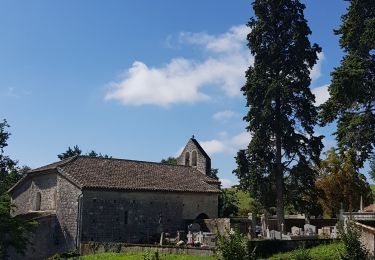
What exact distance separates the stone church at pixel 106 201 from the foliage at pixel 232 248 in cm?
1851

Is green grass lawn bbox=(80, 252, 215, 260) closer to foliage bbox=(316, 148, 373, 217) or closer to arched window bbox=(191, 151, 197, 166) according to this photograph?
arched window bbox=(191, 151, 197, 166)

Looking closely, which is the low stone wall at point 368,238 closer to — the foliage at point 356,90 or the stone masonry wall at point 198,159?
the foliage at point 356,90

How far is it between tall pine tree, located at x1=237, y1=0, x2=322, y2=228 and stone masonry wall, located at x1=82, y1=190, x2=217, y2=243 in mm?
5744

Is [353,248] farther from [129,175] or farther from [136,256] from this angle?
[129,175]

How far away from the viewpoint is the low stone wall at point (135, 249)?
84.2 feet

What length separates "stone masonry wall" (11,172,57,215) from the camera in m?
39.4

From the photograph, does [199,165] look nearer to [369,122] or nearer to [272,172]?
[272,172]

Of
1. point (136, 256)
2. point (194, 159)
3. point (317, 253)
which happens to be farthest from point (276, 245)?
point (194, 159)

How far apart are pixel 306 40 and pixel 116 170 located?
1865 cm

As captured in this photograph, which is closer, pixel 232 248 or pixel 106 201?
pixel 232 248

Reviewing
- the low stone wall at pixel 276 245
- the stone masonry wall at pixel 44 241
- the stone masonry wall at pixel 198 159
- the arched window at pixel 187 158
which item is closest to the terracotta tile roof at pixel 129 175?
the stone masonry wall at pixel 198 159

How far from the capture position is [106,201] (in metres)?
36.5

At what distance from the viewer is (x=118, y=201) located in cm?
3712

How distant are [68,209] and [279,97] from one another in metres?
18.4
